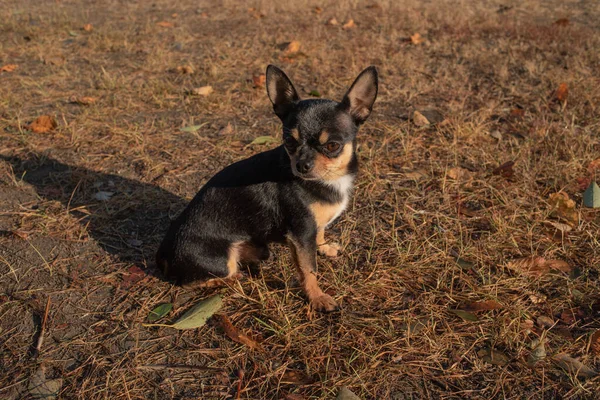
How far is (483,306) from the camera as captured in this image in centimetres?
271

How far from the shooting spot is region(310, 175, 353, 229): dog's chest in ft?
9.28

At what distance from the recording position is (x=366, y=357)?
244 cm

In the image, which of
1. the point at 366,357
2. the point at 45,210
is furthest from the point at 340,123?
the point at 45,210

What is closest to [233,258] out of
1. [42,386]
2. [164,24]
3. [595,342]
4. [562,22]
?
[42,386]

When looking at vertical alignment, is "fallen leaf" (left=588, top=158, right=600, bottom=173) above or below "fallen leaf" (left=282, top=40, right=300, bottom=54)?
below

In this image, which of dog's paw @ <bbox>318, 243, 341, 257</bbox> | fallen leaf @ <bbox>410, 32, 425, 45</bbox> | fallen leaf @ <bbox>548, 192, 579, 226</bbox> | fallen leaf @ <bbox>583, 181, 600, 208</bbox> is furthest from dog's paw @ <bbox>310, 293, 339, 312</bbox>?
fallen leaf @ <bbox>410, 32, 425, 45</bbox>

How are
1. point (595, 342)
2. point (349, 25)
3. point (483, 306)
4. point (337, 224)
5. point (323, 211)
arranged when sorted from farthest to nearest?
1. point (349, 25)
2. point (337, 224)
3. point (323, 211)
4. point (483, 306)
5. point (595, 342)

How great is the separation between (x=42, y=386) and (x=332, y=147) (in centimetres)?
206

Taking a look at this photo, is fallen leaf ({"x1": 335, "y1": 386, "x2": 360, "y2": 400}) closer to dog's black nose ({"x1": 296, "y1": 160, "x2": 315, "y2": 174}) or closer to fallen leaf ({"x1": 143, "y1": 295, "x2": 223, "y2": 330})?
fallen leaf ({"x1": 143, "y1": 295, "x2": 223, "y2": 330})

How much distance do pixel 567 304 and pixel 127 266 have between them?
295 cm

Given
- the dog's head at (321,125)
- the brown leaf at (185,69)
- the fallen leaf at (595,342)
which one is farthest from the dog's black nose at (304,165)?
the brown leaf at (185,69)

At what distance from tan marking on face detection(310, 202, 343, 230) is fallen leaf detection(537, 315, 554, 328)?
139 centimetres

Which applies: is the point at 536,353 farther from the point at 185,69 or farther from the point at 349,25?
the point at 349,25

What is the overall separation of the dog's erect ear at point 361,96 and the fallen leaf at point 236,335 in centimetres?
152
